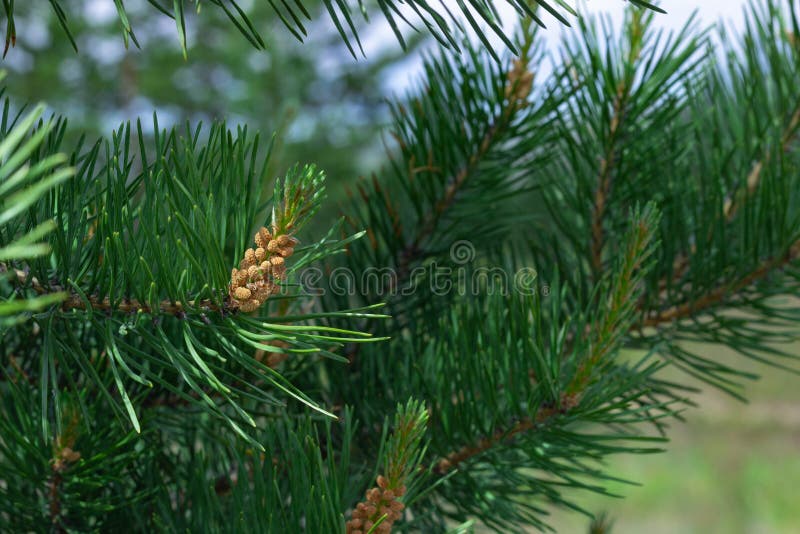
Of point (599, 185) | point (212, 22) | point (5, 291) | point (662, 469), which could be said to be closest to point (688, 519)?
point (662, 469)

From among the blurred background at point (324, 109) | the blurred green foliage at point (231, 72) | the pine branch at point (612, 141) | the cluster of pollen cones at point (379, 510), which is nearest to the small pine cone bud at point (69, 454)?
the cluster of pollen cones at point (379, 510)

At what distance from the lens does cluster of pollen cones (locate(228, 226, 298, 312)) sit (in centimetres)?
28

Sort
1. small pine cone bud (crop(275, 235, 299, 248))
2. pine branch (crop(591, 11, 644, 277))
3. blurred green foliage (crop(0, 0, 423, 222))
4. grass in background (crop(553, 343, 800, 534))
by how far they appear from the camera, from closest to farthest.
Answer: small pine cone bud (crop(275, 235, 299, 248)) < pine branch (crop(591, 11, 644, 277)) < grass in background (crop(553, 343, 800, 534)) < blurred green foliage (crop(0, 0, 423, 222))

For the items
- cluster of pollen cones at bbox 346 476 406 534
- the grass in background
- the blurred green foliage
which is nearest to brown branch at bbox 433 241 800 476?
cluster of pollen cones at bbox 346 476 406 534

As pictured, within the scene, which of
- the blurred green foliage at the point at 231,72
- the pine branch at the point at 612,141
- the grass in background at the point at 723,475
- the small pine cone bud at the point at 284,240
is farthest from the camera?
the blurred green foliage at the point at 231,72

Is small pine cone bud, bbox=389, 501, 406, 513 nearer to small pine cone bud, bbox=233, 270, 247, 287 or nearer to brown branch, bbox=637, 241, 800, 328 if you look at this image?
small pine cone bud, bbox=233, 270, 247, 287

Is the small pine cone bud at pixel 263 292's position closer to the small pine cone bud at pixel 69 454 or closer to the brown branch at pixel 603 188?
the small pine cone bud at pixel 69 454

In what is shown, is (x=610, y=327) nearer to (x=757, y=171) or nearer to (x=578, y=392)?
(x=578, y=392)

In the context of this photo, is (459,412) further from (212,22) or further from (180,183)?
(212,22)

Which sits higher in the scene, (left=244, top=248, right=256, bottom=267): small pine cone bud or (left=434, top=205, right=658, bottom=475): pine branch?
(left=244, top=248, right=256, bottom=267): small pine cone bud

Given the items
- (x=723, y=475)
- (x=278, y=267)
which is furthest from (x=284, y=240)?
(x=723, y=475)

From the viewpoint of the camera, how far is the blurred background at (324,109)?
4238 mm

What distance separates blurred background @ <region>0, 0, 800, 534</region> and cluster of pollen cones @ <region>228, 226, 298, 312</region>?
3379 mm

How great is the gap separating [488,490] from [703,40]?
1.10ft
